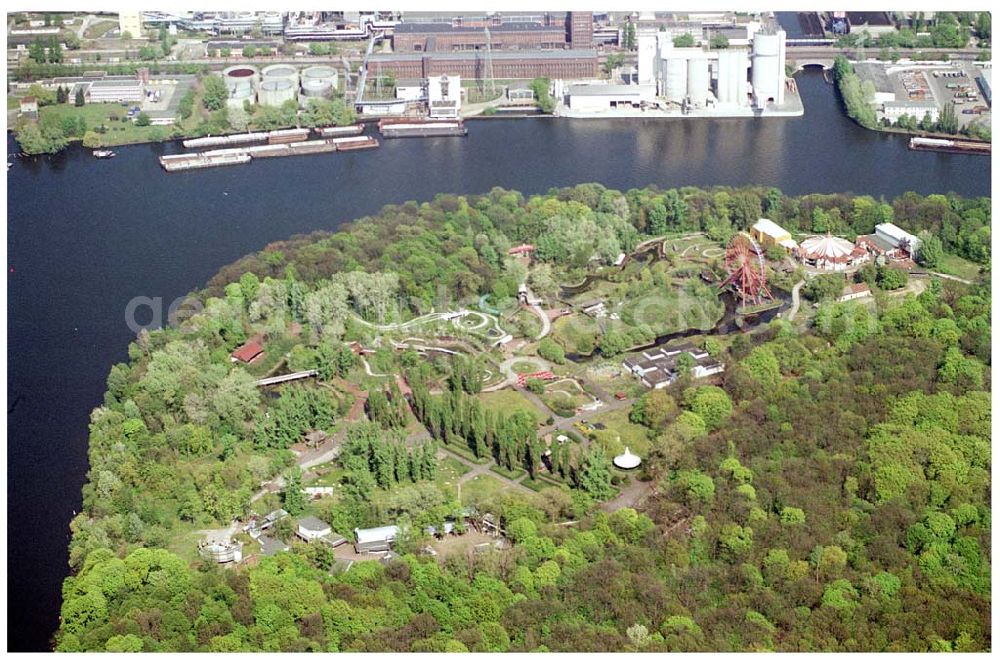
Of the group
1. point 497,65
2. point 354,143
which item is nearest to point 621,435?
point 354,143

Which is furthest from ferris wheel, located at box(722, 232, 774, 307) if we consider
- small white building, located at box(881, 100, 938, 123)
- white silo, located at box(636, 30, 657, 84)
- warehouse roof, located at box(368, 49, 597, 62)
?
warehouse roof, located at box(368, 49, 597, 62)

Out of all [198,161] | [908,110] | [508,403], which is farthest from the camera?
[908,110]

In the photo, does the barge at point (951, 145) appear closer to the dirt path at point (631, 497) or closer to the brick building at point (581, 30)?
the brick building at point (581, 30)

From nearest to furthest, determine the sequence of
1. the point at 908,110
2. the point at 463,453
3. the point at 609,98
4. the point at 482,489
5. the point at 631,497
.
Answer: the point at 631,497
the point at 482,489
the point at 463,453
the point at 908,110
the point at 609,98

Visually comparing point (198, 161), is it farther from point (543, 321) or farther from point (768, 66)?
point (768, 66)

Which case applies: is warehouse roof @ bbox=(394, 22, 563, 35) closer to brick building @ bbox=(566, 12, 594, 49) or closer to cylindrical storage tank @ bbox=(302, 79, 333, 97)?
brick building @ bbox=(566, 12, 594, 49)

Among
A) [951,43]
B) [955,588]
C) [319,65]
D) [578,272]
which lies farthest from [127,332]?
[951,43]

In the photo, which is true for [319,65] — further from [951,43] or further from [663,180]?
[951,43]
